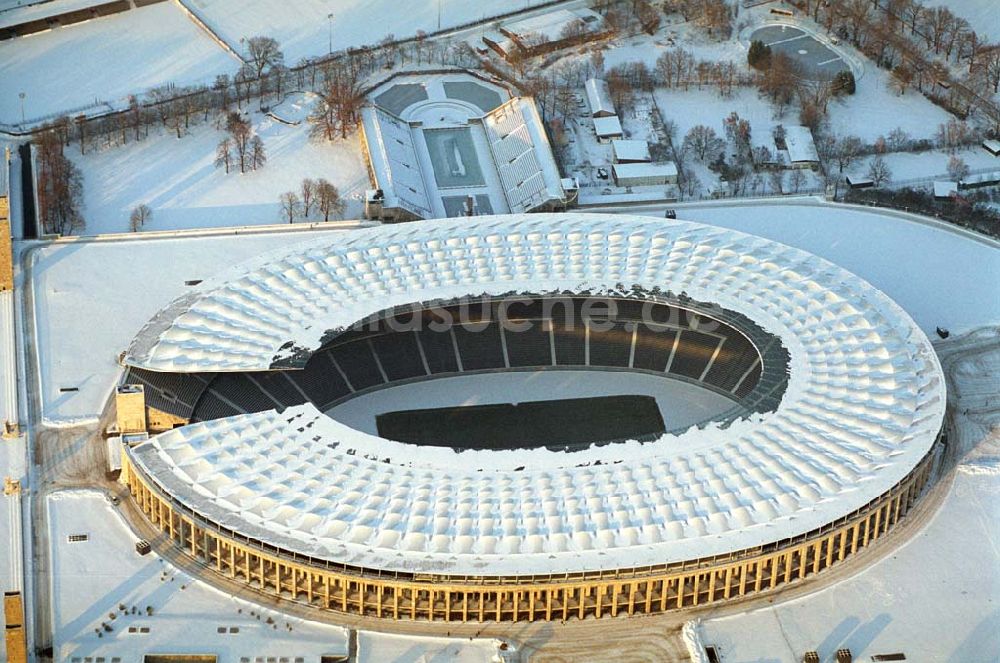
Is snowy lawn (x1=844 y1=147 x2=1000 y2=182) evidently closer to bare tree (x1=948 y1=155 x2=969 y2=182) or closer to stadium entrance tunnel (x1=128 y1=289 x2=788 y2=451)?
bare tree (x1=948 y1=155 x2=969 y2=182)

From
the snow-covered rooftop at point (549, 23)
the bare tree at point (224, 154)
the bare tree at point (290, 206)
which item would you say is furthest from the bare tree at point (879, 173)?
the bare tree at point (224, 154)

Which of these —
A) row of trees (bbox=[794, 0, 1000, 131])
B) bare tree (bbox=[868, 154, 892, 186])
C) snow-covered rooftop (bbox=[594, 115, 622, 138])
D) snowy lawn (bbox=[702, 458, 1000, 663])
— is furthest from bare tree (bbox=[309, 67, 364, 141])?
snowy lawn (bbox=[702, 458, 1000, 663])

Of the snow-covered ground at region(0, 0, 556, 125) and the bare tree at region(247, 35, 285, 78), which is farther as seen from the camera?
the bare tree at region(247, 35, 285, 78)

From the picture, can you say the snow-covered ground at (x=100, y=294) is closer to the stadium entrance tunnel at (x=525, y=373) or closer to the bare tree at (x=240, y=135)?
the stadium entrance tunnel at (x=525, y=373)

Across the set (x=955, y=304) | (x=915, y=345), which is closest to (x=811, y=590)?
(x=915, y=345)

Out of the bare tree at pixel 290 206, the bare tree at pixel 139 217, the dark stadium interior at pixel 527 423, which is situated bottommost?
the dark stadium interior at pixel 527 423
